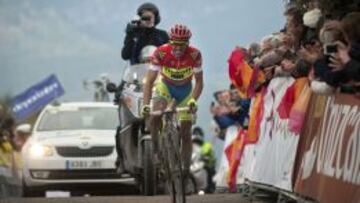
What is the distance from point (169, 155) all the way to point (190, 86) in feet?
3.89

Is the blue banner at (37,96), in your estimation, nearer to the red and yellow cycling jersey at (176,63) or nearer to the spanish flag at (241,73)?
the spanish flag at (241,73)

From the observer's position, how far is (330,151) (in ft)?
33.8

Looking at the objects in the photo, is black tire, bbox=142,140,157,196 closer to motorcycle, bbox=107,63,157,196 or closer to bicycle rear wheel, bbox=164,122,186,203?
motorcycle, bbox=107,63,157,196

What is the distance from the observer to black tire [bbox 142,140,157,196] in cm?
1512

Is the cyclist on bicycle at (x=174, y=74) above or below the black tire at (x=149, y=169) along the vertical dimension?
above

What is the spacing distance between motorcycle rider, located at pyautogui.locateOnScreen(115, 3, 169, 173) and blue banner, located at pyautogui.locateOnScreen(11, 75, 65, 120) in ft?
91.3

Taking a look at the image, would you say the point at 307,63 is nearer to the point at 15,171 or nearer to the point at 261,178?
the point at 261,178

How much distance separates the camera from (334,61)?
33.4 feet

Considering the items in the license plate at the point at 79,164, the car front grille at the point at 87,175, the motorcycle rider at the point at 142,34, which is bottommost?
the car front grille at the point at 87,175

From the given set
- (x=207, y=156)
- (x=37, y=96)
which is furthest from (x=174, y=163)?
(x=37, y=96)

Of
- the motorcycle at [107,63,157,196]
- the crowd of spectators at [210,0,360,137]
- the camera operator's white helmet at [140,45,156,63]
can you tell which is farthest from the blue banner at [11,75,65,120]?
the crowd of spectators at [210,0,360,137]

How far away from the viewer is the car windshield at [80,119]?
778 inches

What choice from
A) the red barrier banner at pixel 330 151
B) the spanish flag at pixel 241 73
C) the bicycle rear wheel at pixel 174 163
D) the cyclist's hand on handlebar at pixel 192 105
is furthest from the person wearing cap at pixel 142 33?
the red barrier banner at pixel 330 151

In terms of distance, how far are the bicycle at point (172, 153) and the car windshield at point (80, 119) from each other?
683 centimetres
